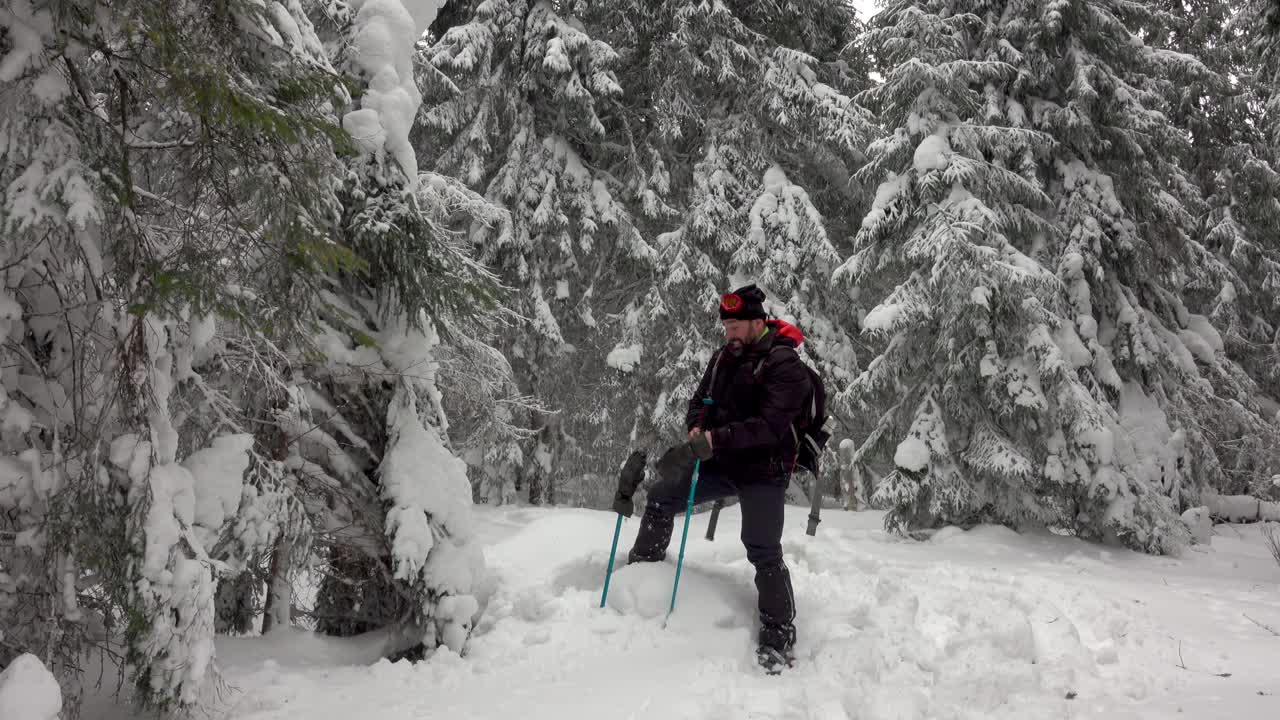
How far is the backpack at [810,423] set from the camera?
4949mm

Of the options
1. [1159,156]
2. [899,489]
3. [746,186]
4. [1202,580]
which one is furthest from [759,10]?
[1202,580]

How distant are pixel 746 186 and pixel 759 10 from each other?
3.70 metres

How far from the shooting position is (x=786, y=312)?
1353cm

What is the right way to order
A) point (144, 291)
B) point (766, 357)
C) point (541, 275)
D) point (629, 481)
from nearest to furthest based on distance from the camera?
1. point (144, 291)
2. point (766, 357)
3. point (629, 481)
4. point (541, 275)

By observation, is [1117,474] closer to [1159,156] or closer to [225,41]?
[1159,156]

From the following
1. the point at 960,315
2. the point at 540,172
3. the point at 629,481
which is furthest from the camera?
the point at 540,172

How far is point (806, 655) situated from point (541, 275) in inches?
412

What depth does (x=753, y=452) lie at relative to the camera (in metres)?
4.86

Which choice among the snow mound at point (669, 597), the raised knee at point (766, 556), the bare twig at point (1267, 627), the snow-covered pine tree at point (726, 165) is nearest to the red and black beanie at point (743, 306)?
the raised knee at point (766, 556)

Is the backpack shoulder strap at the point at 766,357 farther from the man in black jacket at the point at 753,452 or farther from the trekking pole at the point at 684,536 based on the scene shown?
the trekking pole at the point at 684,536

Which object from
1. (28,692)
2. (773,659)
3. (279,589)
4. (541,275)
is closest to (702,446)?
(773,659)

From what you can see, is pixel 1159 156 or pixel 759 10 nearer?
pixel 1159 156

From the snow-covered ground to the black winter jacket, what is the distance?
3.19 ft

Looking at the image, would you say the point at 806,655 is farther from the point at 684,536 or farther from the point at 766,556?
the point at 684,536
